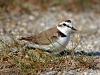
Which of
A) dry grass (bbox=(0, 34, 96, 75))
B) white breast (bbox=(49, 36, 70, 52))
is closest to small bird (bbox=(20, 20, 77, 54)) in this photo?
white breast (bbox=(49, 36, 70, 52))

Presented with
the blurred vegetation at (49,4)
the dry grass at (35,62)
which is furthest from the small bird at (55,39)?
the blurred vegetation at (49,4)

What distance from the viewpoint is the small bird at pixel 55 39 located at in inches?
314

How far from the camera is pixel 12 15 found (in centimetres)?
1285

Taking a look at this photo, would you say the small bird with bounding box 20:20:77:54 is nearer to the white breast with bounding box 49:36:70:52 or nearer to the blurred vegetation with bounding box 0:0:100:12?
the white breast with bounding box 49:36:70:52

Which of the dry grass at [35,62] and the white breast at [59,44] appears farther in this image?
the white breast at [59,44]

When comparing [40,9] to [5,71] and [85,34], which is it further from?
[5,71]

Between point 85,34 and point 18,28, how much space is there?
1.56 m

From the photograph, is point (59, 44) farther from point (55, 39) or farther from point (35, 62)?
point (35, 62)

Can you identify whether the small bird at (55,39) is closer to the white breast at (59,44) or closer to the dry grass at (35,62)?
the white breast at (59,44)

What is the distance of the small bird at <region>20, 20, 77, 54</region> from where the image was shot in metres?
7.99

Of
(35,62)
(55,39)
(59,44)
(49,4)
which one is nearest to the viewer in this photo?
(35,62)

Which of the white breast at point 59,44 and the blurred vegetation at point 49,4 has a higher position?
the white breast at point 59,44

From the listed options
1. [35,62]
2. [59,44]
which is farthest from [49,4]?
[35,62]

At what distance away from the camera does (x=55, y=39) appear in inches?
320
